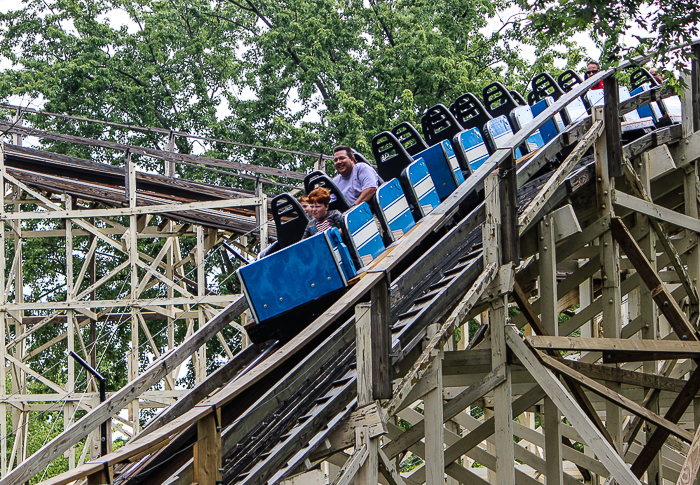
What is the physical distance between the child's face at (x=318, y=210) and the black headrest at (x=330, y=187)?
18.3 inches

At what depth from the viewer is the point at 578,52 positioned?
843 inches

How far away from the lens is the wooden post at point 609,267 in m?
7.18

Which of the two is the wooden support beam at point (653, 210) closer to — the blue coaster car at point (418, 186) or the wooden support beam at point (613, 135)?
the wooden support beam at point (613, 135)

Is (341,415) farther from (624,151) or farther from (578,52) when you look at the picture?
(578,52)

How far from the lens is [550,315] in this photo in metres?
6.91

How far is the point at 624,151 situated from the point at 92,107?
1760 cm

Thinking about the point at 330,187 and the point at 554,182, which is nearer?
the point at 554,182

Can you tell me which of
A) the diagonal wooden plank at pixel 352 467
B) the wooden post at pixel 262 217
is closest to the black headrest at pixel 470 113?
the wooden post at pixel 262 217

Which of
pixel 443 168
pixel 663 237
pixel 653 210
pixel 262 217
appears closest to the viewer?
pixel 653 210

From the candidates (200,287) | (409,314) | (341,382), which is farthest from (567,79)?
(341,382)

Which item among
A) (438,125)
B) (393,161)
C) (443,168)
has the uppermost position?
(438,125)

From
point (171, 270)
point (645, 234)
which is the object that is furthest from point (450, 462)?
point (171, 270)

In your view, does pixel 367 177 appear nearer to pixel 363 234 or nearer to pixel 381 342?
pixel 363 234

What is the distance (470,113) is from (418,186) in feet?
11.0
